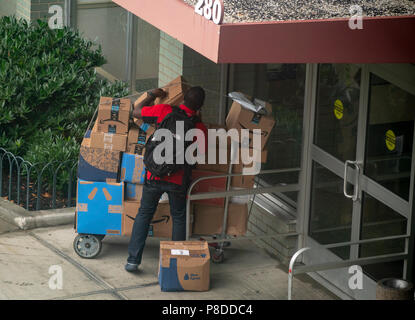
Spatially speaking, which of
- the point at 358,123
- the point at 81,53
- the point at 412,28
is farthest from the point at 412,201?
the point at 81,53

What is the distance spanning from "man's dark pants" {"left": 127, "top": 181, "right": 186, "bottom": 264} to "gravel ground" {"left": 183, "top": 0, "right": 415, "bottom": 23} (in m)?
1.70

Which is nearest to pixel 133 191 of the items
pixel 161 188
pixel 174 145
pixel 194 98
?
pixel 161 188

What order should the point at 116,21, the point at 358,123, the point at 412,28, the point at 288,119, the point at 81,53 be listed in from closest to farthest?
the point at 412,28
the point at 358,123
the point at 288,119
the point at 81,53
the point at 116,21

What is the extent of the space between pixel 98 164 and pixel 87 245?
2.68ft

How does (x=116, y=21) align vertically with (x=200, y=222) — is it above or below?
above

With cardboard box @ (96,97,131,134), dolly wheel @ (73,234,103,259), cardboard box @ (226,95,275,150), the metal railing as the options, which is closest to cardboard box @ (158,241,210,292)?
dolly wheel @ (73,234,103,259)

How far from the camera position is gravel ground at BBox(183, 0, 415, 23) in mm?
5277

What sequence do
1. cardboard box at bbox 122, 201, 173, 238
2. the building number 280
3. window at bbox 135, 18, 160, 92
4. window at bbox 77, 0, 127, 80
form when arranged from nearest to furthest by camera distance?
the building number 280
cardboard box at bbox 122, 201, 173, 238
window at bbox 135, 18, 160, 92
window at bbox 77, 0, 127, 80

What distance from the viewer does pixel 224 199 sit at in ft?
22.8

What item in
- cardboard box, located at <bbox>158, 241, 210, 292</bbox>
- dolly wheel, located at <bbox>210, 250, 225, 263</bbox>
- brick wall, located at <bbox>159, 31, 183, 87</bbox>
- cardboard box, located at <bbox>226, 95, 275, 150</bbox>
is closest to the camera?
cardboard box, located at <bbox>158, 241, 210, 292</bbox>

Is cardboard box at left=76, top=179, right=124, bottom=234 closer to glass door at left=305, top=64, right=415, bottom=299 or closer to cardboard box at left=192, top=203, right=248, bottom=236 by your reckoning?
cardboard box at left=192, top=203, right=248, bottom=236

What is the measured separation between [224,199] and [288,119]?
3.77 feet

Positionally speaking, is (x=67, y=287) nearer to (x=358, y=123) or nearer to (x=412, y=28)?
(x=358, y=123)

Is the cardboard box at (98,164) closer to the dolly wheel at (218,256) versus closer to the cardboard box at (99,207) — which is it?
the cardboard box at (99,207)
